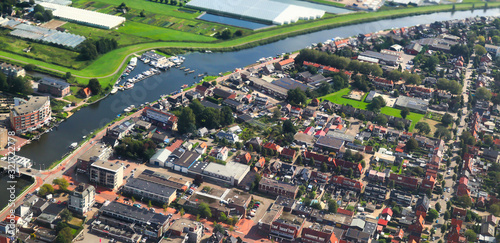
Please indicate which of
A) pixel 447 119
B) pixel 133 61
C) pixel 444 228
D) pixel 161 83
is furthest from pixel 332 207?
pixel 133 61

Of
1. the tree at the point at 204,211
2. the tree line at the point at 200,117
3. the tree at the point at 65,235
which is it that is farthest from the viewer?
the tree line at the point at 200,117

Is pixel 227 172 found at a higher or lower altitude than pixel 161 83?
higher

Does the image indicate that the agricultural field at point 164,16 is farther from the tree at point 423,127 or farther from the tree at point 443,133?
the tree at point 443,133

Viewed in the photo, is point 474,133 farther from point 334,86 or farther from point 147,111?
point 147,111

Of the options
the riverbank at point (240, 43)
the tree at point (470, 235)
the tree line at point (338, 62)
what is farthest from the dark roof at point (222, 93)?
the tree at point (470, 235)

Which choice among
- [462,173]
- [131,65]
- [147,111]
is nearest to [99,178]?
[147,111]

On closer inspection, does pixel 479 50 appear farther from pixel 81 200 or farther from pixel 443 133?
pixel 81 200
